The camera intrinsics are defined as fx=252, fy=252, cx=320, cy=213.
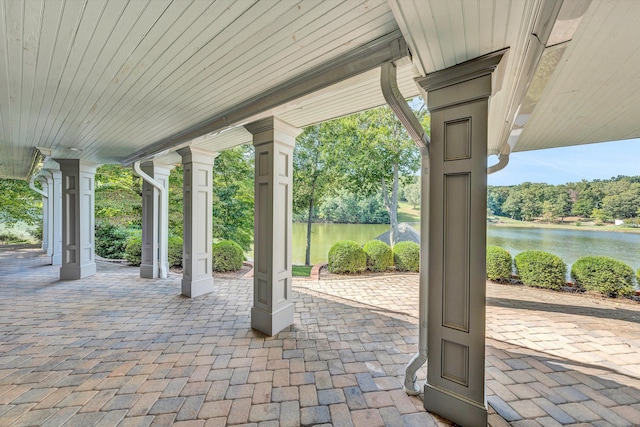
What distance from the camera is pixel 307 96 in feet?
6.90

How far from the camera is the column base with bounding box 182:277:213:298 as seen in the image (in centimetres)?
421

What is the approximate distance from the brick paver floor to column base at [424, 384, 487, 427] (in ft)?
0.24

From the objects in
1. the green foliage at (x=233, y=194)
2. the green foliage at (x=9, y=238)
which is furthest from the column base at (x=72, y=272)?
the green foliage at (x=9, y=238)

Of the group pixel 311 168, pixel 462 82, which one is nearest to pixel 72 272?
pixel 311 168

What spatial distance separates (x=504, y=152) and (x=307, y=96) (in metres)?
2.71

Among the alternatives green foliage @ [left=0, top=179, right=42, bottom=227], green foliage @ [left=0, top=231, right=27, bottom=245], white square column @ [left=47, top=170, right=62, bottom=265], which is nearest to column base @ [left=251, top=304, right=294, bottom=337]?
white square column @ [left=47, top=170, right=62, bottom=265]

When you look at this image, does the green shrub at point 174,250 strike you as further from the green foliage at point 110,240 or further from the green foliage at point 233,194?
the green foliage at point 110,240

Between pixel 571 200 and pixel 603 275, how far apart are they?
7.26 feet

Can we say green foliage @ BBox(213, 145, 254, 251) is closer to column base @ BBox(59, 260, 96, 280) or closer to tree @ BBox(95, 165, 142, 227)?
tree @ BBox(95, 165, 142, 227)

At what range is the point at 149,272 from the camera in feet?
17.6

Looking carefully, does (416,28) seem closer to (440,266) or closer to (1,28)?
(440,266)

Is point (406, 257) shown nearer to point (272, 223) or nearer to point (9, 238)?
point (272, 223)

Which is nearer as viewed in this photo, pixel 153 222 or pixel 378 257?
pixel 153 222

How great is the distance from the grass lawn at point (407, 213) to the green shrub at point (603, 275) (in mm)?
4124
